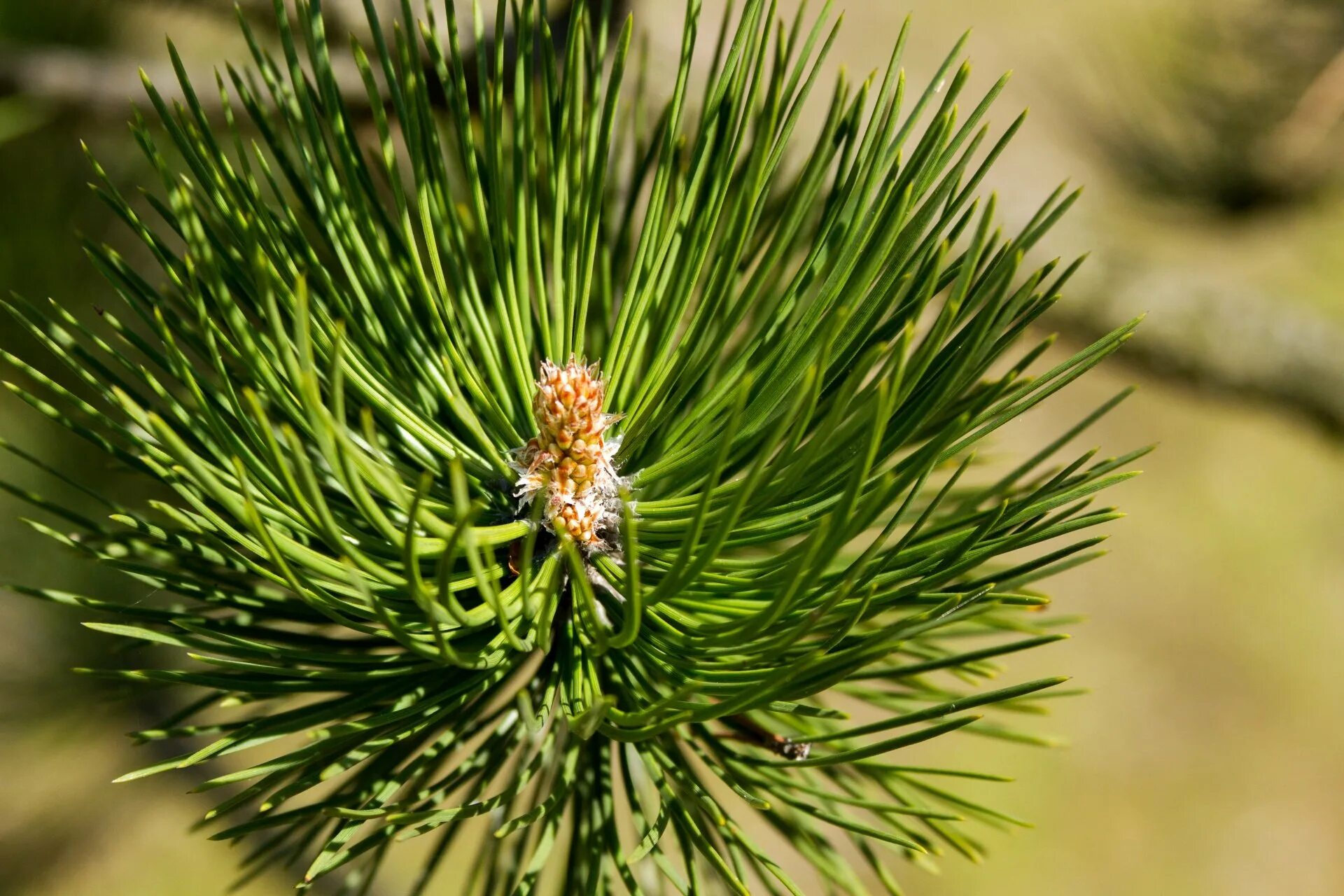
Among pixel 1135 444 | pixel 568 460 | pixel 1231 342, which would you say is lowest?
pixel 568 460

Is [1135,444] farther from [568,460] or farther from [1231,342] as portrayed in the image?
[568,460]

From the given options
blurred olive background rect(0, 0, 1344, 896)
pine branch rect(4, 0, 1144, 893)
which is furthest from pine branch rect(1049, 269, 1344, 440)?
pine branch rect(4, 0, 1144, 893)

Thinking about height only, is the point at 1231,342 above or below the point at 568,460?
above

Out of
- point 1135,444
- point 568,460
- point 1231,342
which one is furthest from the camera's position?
point 1135,444

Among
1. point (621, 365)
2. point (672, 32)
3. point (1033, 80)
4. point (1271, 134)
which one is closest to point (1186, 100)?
point (1271, 134)

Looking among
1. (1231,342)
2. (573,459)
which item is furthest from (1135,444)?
(573,459)

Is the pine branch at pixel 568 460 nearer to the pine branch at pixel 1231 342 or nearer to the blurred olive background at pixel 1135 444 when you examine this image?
the blurred olive background at pixel 1135 444
